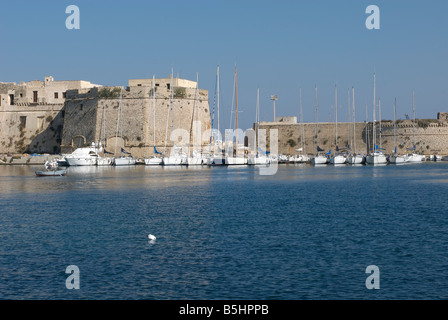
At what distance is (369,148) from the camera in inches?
2375

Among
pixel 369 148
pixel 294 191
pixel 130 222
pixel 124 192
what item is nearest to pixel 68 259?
pixel 130 222

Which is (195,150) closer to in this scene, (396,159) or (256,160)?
(256,160)

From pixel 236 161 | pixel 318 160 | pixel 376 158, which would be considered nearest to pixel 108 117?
pixel 236 161

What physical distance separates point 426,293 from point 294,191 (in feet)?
57.4

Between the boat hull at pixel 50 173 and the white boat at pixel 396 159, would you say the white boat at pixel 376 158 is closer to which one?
the white boat at pixel 396 159

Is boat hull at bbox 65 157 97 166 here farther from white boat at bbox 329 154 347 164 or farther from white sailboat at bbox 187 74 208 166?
white boat at bbox 329 154 347 164

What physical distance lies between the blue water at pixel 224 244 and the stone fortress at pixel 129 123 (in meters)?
25.5

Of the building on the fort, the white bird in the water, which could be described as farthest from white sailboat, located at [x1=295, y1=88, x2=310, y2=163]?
the white bird in the water

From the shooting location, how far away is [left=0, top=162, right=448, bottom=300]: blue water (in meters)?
10.8

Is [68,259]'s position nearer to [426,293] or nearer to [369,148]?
[426,293]

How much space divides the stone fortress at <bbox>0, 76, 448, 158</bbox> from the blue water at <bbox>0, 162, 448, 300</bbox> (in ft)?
83.7

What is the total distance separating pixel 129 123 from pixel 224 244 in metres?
39.2
